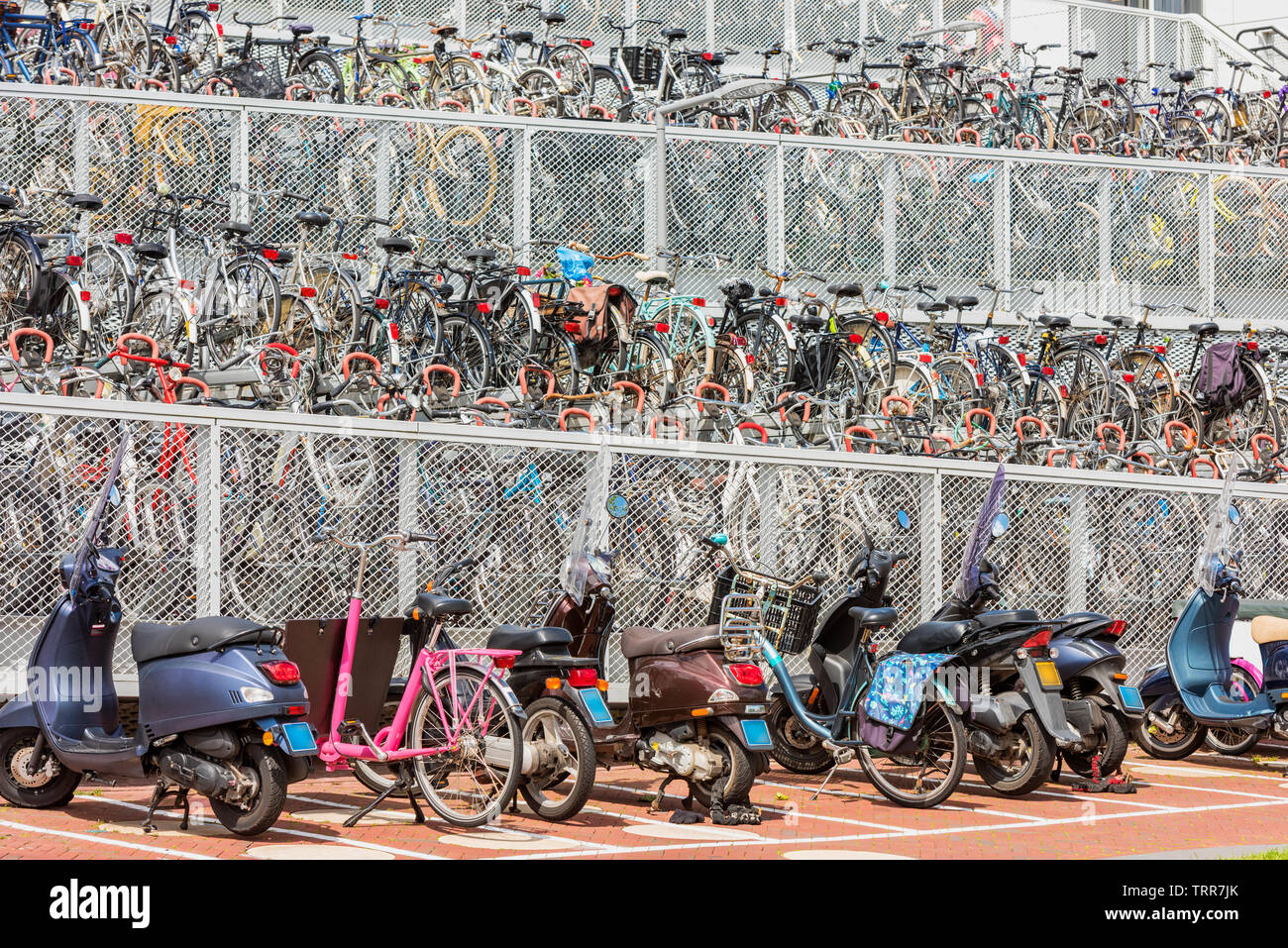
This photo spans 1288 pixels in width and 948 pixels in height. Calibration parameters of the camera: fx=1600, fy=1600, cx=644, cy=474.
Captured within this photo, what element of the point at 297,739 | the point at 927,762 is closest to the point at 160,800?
the point at 297,739

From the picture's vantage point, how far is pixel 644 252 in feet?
51.6

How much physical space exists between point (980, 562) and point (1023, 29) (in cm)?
1803

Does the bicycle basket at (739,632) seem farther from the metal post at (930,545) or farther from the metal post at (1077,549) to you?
the metal post at (1077,549)

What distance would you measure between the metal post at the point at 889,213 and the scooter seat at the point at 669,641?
9011mm

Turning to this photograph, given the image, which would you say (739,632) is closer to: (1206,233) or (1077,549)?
(1077,549)

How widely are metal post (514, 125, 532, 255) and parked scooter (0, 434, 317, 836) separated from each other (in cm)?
767

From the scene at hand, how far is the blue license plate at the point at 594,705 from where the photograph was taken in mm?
7805

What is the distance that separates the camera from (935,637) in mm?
8484

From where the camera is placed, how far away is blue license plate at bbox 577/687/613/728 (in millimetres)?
7805

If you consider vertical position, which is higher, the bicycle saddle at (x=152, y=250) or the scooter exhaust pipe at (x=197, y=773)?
the bicycle saddle at (x=152, y=250)

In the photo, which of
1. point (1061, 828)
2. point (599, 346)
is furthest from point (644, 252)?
point (1061, 828)

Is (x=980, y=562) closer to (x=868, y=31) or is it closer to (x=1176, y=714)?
(x=1176, y=714)

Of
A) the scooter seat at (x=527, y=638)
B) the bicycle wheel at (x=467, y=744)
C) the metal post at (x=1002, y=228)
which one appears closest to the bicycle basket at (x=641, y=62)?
the metal post at (x=1002, y=228)

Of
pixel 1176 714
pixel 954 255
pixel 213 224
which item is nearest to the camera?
pixel 1176 714
